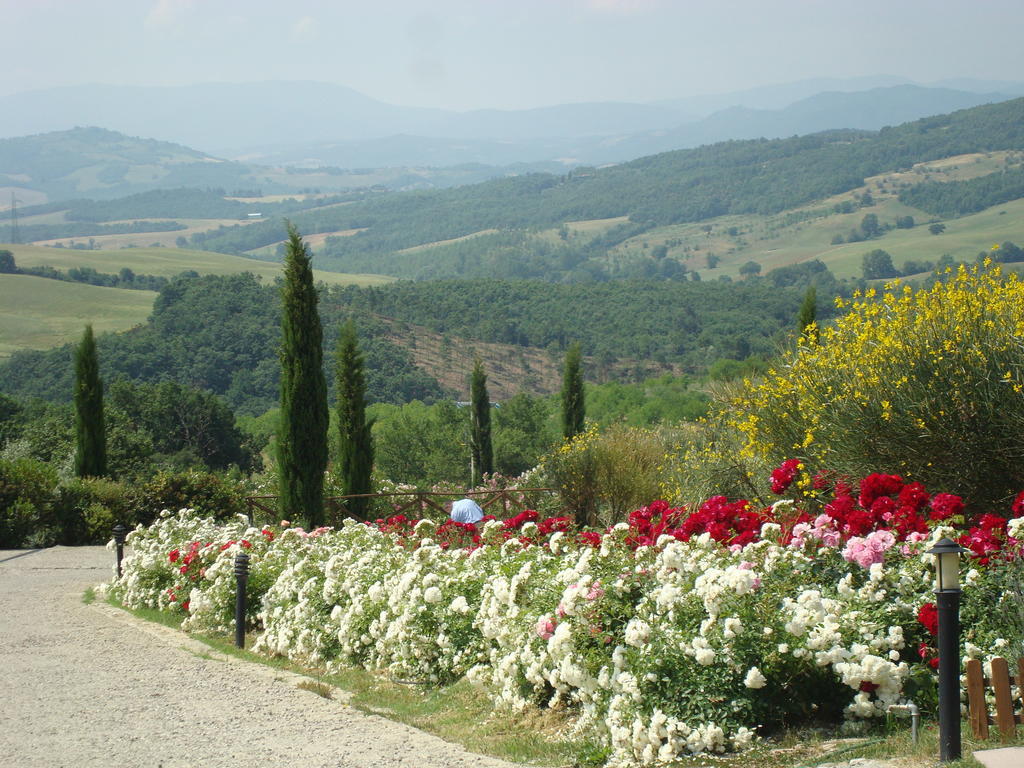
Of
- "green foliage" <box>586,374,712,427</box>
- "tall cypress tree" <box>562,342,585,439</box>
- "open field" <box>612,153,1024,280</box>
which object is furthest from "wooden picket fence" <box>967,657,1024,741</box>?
"open field" <box>612,153,1024,280</box>

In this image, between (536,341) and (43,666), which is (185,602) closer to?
(43,666)

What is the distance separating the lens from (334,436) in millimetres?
38125

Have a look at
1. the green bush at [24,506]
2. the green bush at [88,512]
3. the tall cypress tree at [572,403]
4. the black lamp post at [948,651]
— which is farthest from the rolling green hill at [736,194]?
the black lamp post at [948,651]

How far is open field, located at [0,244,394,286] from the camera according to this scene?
117 meters

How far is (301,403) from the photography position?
1448cm

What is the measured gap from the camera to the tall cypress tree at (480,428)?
3409 centimetres

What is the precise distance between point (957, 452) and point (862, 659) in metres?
3.28

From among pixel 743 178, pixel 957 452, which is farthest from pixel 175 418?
pixel 743 178

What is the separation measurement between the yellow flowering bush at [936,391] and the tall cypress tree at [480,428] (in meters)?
25.5

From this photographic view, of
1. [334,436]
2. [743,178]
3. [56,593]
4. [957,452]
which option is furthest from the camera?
[743,178]

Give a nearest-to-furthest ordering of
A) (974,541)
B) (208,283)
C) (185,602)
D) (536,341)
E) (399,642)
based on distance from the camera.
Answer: (974,541), (399,642), (185,602), (208,283), (536,341)

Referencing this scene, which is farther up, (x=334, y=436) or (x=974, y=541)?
(x=974, y=541)

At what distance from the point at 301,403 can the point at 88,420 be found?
6.48m

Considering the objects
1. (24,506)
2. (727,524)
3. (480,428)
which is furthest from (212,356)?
(727,524)
